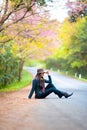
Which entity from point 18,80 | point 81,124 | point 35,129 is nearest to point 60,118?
point 81,124

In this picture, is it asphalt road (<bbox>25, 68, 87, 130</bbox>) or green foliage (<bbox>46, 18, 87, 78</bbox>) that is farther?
green foliage (<bbox>46, 18, 87, 78</bbox>)

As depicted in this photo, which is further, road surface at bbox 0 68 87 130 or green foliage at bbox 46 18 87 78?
green foliage at bbox 46 18 87 78

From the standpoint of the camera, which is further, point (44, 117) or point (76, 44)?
point (76, 44)

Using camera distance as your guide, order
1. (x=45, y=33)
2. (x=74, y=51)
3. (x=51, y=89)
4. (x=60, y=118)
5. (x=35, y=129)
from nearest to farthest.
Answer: (x=35, y=129)
(x=60, y=118)
(x=51, y=89)
(x=45, y=33)
(x=74, y=51)

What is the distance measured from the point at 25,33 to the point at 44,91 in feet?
35.0

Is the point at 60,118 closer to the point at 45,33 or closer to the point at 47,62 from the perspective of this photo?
the point at 45,33

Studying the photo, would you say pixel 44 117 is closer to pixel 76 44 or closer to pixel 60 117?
pixel 60 117

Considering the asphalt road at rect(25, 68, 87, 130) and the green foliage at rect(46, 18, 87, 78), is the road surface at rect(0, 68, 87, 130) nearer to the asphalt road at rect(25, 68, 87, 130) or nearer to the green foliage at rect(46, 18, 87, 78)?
the asphalt road at rect(25, 68, 87, 130)

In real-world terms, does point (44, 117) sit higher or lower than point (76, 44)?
higher

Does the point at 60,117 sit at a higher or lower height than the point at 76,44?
higher

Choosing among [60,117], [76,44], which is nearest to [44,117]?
[60,117]

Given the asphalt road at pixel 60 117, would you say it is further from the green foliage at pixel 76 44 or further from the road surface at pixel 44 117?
the green foliage at pixel 76 44

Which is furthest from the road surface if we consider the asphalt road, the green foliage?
the green foliage

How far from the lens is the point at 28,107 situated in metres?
15.3
